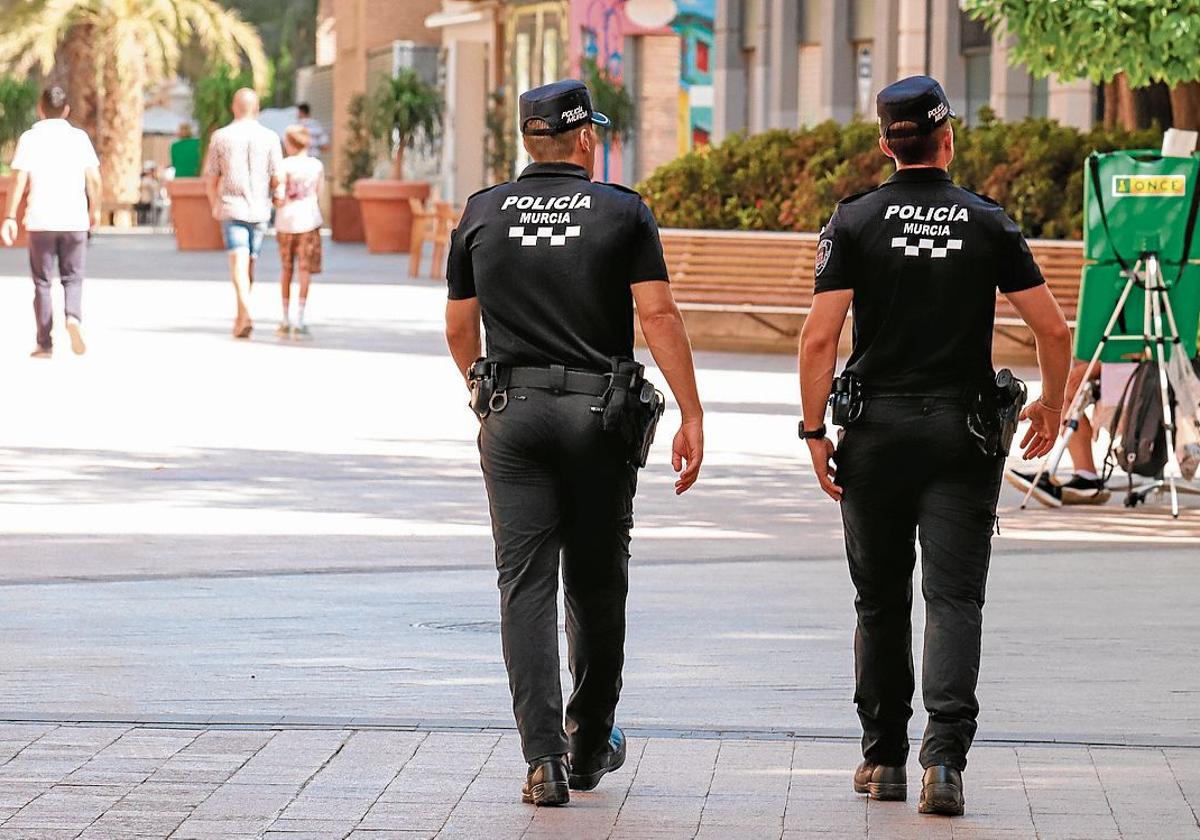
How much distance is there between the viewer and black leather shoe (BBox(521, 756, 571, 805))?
5.96 metres

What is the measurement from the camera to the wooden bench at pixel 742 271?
65.9 ft

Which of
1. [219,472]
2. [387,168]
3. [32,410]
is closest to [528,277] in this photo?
[219,472]

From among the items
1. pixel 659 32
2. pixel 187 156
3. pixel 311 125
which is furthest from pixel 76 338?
pixel 187 156

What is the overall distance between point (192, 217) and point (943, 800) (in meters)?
37.6

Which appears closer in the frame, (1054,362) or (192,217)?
(1054,362)

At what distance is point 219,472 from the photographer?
41.3ft

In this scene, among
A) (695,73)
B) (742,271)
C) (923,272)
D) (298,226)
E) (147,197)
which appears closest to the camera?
(923,272)

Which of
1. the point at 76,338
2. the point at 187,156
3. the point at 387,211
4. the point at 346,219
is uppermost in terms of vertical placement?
the point at 187,156

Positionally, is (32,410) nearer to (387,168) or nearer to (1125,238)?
(1125,238)

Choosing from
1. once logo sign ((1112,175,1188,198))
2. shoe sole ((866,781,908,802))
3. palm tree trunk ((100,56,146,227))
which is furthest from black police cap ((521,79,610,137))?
palm tree trunk ((100,56,146,227))

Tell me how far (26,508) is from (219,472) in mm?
1484

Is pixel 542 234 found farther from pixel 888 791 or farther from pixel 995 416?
pixel 888 791

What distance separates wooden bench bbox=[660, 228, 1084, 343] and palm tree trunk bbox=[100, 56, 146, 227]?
3091 centimetres

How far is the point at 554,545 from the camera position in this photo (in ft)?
20.1
